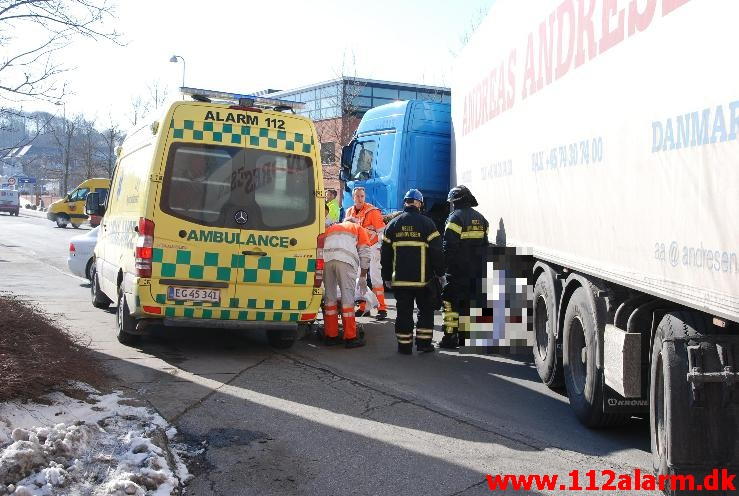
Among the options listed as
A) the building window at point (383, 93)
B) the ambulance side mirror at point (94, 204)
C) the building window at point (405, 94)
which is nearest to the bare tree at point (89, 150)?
the building window at point (383, 93)

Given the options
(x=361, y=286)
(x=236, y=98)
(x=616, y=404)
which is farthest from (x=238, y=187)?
(x=616, y=404)

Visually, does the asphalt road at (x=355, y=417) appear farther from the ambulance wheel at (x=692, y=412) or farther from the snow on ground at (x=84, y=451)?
the ambulance wheel at (x=692, y=412)

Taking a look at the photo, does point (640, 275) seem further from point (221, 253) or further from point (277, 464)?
point (221, 253)

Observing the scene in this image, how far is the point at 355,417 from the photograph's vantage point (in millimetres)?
6172

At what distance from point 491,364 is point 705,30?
16.9 feet

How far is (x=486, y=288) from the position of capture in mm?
8727

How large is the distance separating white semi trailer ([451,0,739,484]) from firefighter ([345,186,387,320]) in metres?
4.04

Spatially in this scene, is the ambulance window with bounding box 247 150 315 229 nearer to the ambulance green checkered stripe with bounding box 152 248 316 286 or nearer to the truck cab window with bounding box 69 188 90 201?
the ambulance green checkered stripe with bounding box 152 248 316 286

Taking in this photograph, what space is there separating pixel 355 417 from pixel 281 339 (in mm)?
3019

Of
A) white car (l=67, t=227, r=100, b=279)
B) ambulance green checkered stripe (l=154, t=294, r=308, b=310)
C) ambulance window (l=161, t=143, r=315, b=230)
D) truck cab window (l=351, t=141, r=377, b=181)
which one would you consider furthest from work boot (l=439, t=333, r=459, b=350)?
white car (l=67, t=227, r=100, b=279)

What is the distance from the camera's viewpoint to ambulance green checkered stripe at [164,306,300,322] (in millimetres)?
7977

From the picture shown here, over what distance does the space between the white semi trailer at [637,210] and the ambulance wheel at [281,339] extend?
2743mm

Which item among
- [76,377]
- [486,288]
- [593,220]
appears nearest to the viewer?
[593,220]

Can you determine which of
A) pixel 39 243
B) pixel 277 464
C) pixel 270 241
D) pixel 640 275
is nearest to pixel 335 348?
pixel 270 241
